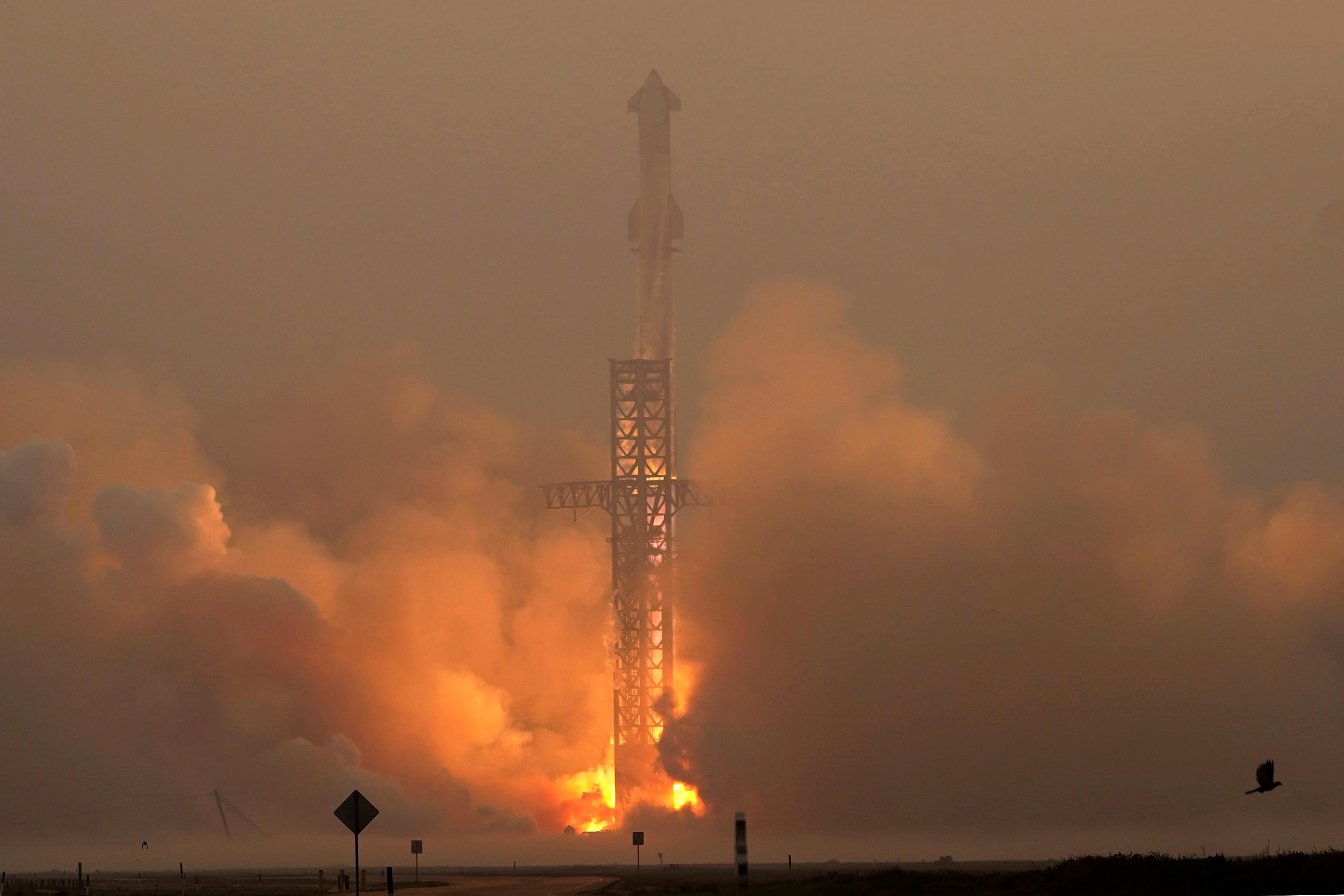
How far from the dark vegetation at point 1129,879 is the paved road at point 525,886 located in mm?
6747

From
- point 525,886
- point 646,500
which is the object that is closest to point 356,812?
point 525,886

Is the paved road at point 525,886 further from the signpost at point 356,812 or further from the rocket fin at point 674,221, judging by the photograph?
the rocket fin at point 674,221

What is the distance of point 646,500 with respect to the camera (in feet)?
Result: 425

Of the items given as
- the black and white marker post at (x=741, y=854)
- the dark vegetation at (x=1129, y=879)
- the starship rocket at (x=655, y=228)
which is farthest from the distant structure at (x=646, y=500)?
the black and white marker post at (x=741, y=854)

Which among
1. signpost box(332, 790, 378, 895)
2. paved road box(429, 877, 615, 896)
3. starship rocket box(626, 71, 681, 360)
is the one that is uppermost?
starship rocket box(626, 71, 681, 360)

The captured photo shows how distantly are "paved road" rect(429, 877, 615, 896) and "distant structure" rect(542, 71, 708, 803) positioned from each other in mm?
32597

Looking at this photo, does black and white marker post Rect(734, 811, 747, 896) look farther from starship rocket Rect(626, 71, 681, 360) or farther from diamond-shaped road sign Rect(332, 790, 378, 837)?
starship rocket Rect(626, 71, 681, 360)

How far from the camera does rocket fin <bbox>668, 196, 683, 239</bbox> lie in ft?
429

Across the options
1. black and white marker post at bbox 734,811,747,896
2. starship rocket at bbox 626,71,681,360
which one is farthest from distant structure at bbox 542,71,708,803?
black and white marker post at bbox 734,811,747,896

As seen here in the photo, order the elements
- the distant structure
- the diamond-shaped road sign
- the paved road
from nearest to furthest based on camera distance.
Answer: the diamond-shaped road sign
the paved road
the distant structure

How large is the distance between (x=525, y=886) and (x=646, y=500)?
52.4 metres

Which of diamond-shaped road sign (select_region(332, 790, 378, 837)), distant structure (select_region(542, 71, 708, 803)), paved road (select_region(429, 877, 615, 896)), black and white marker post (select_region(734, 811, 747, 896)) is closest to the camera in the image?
black and white marker post (select_region(734, 811, 747, 896))

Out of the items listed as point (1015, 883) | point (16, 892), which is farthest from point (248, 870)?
point (1015, 883)

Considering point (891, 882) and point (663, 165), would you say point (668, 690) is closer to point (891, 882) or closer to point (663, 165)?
point (663, 165)
